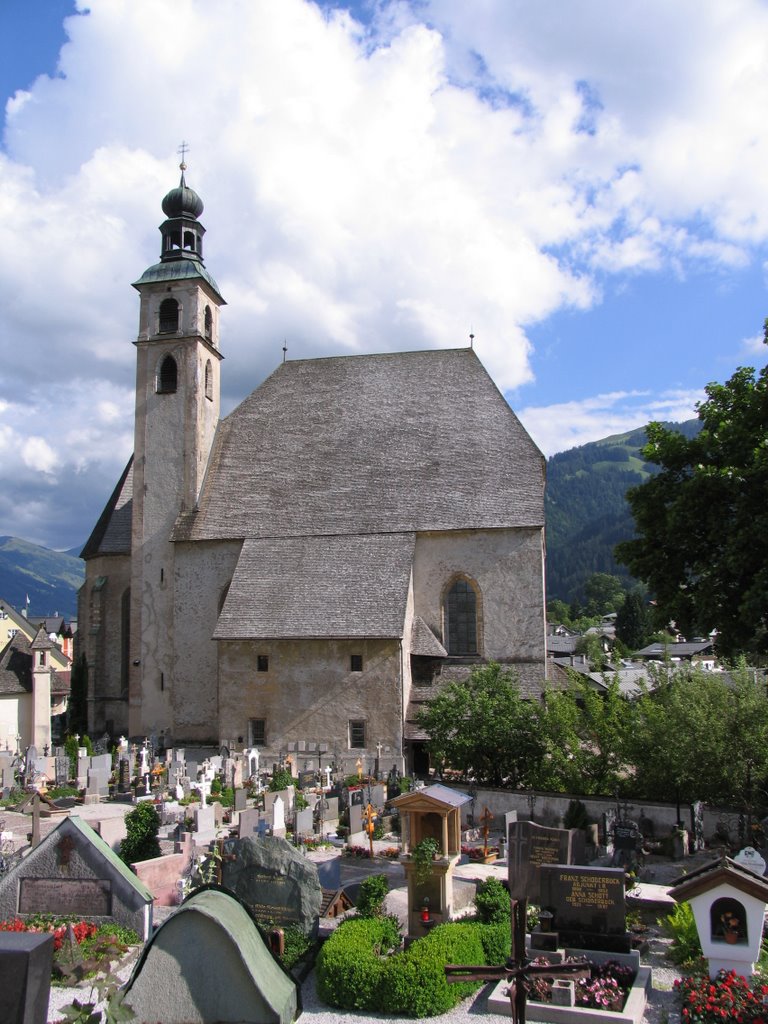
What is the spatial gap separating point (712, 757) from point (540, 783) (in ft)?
15.1

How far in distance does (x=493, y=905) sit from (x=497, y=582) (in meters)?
17.4

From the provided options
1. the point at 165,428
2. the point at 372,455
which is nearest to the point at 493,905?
the point at 372,455

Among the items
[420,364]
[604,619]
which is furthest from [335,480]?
[604,619]

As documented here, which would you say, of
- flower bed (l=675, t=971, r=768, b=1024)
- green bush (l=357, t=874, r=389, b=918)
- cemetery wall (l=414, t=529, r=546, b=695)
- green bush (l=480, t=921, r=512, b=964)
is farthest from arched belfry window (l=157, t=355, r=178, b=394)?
flower bed (l=675, t=971, r=768, b=1024)

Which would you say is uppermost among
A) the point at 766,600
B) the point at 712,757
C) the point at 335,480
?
the point at 335,480

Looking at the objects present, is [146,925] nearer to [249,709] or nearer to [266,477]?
[249,709]

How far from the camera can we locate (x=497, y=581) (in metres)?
30.2

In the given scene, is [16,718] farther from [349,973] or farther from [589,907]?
[589,907]

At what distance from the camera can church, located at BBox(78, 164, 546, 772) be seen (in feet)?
93.9

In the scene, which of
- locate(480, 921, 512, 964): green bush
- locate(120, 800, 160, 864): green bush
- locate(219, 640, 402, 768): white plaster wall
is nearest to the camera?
locate(480, 921, 512, 964): green bush

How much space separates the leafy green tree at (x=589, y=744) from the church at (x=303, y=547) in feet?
20.6

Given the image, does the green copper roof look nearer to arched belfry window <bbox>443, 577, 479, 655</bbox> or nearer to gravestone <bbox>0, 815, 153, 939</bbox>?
arched belfry window <bbox>443, 577, 479, 655</bbox>

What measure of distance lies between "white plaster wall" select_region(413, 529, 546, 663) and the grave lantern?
57.5 ft

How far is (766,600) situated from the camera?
15438 mm
